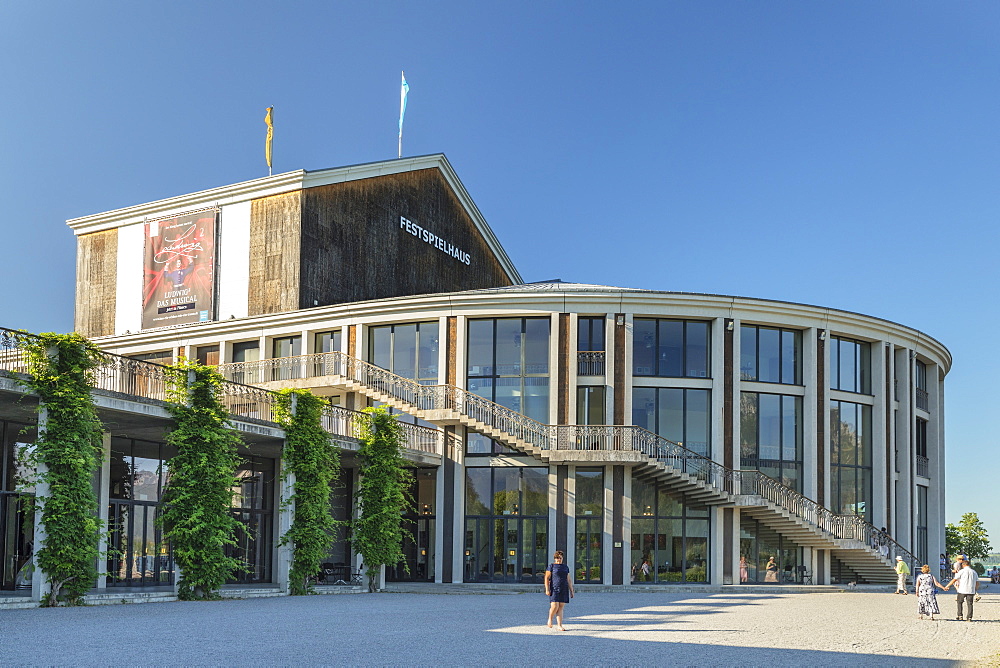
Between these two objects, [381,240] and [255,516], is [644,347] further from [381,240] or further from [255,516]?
[255,516]

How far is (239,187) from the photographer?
4256 cm

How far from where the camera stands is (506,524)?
121ft

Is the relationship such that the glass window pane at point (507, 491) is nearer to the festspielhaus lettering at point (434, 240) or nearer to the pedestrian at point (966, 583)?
the festspielhaus lettering at point (434, 240)

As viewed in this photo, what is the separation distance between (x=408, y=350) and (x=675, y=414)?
9.43 metres

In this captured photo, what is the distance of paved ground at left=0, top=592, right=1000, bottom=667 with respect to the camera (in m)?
14.7

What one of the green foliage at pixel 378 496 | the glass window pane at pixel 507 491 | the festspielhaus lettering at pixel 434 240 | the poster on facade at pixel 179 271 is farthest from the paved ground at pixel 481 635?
the festspielhaus lettering at pixel 434 240

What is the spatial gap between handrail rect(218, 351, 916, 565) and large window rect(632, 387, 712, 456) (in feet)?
2.78

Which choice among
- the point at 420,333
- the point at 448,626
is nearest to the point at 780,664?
the point at 448,626

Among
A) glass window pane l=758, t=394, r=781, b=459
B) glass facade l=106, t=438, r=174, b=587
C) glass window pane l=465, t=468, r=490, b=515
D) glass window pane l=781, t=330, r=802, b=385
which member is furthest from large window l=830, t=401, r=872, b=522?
glass facade l=106, t=438, r=174, b=587

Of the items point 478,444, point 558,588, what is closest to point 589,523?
point 478,444

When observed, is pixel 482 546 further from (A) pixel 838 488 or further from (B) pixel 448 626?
(B) pixel 448 626

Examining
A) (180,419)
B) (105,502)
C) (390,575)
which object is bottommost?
(390,575)

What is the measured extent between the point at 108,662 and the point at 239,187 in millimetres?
30979

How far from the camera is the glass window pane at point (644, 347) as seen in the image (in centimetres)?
3744
